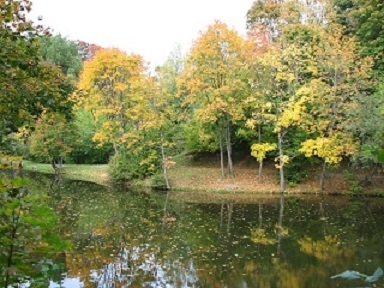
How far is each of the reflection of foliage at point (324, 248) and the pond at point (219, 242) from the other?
0.03 m

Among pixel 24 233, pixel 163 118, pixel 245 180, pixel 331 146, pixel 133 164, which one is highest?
pixel 163 118

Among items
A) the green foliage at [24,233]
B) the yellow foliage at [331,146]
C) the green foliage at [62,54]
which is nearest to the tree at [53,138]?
the green foliage at [62,54]

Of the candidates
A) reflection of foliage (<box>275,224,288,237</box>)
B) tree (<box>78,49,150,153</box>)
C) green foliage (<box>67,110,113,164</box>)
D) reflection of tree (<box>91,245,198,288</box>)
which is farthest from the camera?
green foliage (<box>67,110,113,164</box>)

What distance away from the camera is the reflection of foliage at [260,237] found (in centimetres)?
1333

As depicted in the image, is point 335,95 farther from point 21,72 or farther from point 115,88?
point 21,72

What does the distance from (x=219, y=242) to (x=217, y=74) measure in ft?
46.6

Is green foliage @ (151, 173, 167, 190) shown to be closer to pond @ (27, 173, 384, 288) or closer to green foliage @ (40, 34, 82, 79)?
pond @ (27, 173, 384, 288)

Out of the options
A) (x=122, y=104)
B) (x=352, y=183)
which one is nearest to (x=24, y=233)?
(x=352, y=183)

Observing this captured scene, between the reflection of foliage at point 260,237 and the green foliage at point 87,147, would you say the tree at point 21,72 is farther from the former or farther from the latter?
the green foliage at point 87,147

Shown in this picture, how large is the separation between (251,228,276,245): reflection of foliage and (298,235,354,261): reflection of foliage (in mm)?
952

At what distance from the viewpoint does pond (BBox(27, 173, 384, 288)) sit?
1000 cm

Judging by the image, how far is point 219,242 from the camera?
13.4 meters

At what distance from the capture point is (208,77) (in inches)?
1008

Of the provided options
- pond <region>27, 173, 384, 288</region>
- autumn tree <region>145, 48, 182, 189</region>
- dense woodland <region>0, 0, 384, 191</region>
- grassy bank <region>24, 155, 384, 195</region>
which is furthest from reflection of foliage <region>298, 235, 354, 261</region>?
autumn tree <region>145, 48, 182, 189</region>
